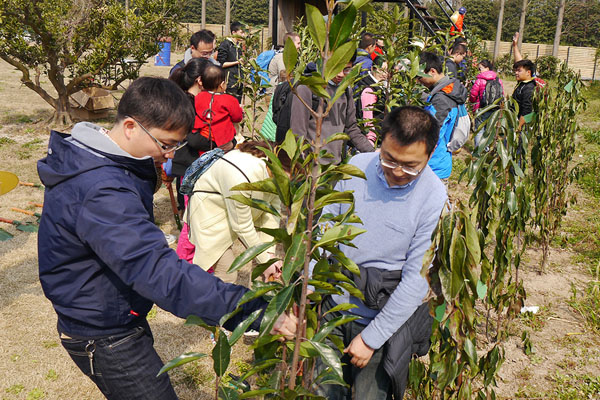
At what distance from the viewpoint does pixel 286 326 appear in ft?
5.04

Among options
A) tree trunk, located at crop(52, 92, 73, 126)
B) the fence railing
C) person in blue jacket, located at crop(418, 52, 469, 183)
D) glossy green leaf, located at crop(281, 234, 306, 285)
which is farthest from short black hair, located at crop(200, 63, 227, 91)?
the fence railing

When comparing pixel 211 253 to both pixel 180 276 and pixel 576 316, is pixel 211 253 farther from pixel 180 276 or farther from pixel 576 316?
pixel 576 316

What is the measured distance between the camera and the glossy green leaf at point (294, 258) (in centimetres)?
132

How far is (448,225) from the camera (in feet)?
5.78

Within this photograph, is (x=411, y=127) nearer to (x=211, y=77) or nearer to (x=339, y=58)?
(x=339, y=58)

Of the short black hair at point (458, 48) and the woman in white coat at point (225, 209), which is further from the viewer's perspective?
the short black hair at point (458, 48)

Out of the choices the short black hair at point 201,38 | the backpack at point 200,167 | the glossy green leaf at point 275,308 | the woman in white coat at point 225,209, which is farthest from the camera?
the short black hair at point 201,38

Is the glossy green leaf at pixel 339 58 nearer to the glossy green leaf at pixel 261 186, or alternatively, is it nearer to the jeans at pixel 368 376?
the glossy green leaf at pixel 261 186

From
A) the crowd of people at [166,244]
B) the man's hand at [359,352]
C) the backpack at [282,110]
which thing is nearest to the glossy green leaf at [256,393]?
the crowd of people at [166,244]

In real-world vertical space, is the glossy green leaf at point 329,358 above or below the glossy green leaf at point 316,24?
below

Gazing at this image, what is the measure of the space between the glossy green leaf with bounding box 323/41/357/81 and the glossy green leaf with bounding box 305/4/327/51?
0.04 metres

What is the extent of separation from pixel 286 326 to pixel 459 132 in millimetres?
3557

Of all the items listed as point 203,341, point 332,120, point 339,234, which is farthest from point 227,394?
point 332,120

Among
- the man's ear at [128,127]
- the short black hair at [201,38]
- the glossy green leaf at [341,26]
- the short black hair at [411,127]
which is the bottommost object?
the short black hair at [411,127]
